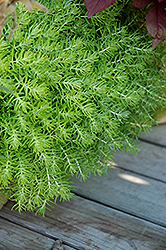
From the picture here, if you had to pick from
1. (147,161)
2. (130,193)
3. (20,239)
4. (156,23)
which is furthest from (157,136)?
(20,239)

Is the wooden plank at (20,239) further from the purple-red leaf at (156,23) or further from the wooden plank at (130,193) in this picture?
the purple-red leaf at (156,23)

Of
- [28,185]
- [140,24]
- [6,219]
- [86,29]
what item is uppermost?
[140,24]

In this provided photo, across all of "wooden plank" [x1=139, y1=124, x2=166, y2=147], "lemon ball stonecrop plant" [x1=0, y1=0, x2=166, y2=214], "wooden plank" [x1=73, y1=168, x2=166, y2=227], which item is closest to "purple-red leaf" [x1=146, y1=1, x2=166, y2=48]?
"lemon ball stonecrop plant" [x1=0, y1=0, x2=166, y2=214]

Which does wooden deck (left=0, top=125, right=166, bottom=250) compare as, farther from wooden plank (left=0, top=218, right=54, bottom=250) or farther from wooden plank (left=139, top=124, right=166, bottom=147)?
wooden plank (left=139, top=124, right=166, bottom=147)

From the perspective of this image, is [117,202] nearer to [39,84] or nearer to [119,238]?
[119,238]

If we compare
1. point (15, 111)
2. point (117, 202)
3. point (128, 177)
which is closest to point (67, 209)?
point (117, 202)

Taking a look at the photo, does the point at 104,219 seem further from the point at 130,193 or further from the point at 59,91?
the point at 59,91
